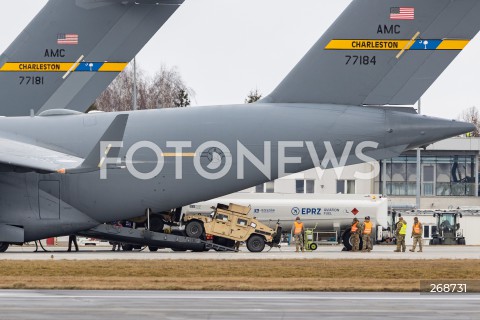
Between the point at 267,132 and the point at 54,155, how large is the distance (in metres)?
6.25

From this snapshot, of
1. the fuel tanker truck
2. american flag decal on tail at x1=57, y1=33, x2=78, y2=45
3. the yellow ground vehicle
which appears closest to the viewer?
american flag decal on tail at x1=57, y1=33, x2=78, y2=45

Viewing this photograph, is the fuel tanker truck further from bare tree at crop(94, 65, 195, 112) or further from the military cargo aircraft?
bare tree at crop(94, 65, 195, 112)

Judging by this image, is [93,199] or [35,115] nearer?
[93,199]

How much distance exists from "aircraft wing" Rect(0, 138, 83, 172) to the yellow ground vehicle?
252 inches

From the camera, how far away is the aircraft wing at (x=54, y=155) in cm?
2967

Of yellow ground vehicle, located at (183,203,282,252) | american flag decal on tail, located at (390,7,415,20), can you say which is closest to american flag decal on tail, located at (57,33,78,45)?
yellow ground vehicle, located at (183,203,282,252)

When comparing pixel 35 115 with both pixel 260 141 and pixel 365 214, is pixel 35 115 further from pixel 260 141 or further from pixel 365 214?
pixel 365 214

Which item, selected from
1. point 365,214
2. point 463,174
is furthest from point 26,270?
point 463,174

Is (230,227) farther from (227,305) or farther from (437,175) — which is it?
(437,175)

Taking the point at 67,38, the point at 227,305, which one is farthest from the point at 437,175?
the point at 227,305

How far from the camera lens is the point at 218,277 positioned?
26.0 m

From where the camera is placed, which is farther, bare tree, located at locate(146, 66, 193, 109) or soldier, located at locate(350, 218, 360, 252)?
bare tree, located at locate(146, 66, 193, 109)

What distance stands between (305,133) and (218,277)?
878 centimetres

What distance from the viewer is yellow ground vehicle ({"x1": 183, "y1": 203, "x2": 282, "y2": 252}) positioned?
38.7m
